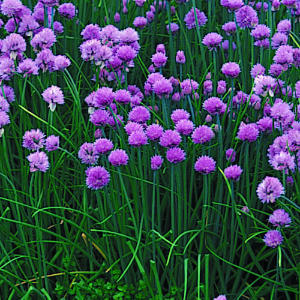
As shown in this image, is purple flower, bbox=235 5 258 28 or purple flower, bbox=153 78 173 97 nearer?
purple flower, bbox=153 78 173 97

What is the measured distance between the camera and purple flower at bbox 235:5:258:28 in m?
2.22

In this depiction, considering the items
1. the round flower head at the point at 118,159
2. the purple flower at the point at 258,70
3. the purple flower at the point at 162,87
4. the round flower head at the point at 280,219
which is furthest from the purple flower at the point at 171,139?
the purple flower at the point at 258,70

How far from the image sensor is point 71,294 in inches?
64.1

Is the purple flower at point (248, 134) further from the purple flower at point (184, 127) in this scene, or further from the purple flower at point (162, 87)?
the purple flower at point (162, 87)

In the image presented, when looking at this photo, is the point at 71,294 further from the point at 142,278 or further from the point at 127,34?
the point at 127,34

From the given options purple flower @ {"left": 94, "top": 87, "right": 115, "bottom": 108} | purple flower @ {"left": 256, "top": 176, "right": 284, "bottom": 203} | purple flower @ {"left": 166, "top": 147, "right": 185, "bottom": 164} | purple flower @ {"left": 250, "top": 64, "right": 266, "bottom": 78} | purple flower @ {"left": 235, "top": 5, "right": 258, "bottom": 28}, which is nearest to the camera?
purple flower @ {"left": 256, "top": 176, "right": 284, "bottom": 203}

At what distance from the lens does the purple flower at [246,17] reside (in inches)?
87.4

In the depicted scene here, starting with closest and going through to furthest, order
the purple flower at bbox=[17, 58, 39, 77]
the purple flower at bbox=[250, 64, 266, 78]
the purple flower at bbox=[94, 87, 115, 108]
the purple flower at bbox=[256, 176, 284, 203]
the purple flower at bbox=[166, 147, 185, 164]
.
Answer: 1. the purple flower at bbox=[256, 176, 284, 203]
2. the purple flower at bbox=[166, 147, 185, 164]
3. the purple flower at bbox=[94, 87, 115, 108]
4. the purple flower at bbox=[17, 58, 39, 77]
5. the purple flower at bbox=[250, 64, 266, 78]

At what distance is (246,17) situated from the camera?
2221mm

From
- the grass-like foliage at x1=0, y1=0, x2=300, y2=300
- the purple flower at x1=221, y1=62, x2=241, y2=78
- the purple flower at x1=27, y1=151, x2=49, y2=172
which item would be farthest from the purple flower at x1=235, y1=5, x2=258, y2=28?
the purple flower at x1=27, y1=151, x2=49, y2=172

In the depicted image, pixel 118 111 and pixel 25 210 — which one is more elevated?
pixel 118 111

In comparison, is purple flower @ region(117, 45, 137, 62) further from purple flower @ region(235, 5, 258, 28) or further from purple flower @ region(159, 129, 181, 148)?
purple flower @ region(235, 5, 258, 28)

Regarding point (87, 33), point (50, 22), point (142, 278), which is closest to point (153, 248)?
point (142, 278)

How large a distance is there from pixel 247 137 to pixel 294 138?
0.50 feet
